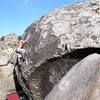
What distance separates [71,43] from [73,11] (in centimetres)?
114

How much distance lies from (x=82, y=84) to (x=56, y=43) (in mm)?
2421

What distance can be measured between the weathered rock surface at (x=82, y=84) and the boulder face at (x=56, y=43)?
4.20 feet

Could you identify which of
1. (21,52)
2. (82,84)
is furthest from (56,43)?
(82,84)

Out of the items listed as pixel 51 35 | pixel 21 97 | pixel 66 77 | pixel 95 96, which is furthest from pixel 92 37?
pixel 21 97

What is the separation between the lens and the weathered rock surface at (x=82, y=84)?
5992 millimetres

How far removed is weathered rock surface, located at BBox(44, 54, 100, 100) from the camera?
599 cm

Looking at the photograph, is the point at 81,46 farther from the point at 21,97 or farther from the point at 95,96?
the point at 21,97

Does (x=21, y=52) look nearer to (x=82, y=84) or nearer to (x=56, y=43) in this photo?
(x=56, y=43)

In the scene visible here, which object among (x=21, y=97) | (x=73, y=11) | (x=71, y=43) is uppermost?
(x=73, y=11)

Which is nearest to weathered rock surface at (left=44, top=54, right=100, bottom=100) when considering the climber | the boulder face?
the boulder face

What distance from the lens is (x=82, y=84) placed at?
20.6ft

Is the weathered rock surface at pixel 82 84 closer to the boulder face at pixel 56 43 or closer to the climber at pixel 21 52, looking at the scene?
the boulder face at pixel 56 43

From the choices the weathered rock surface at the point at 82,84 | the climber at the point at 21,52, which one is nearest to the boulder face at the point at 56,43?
the climber at the point at 21,52

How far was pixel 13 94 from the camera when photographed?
1062 cm
